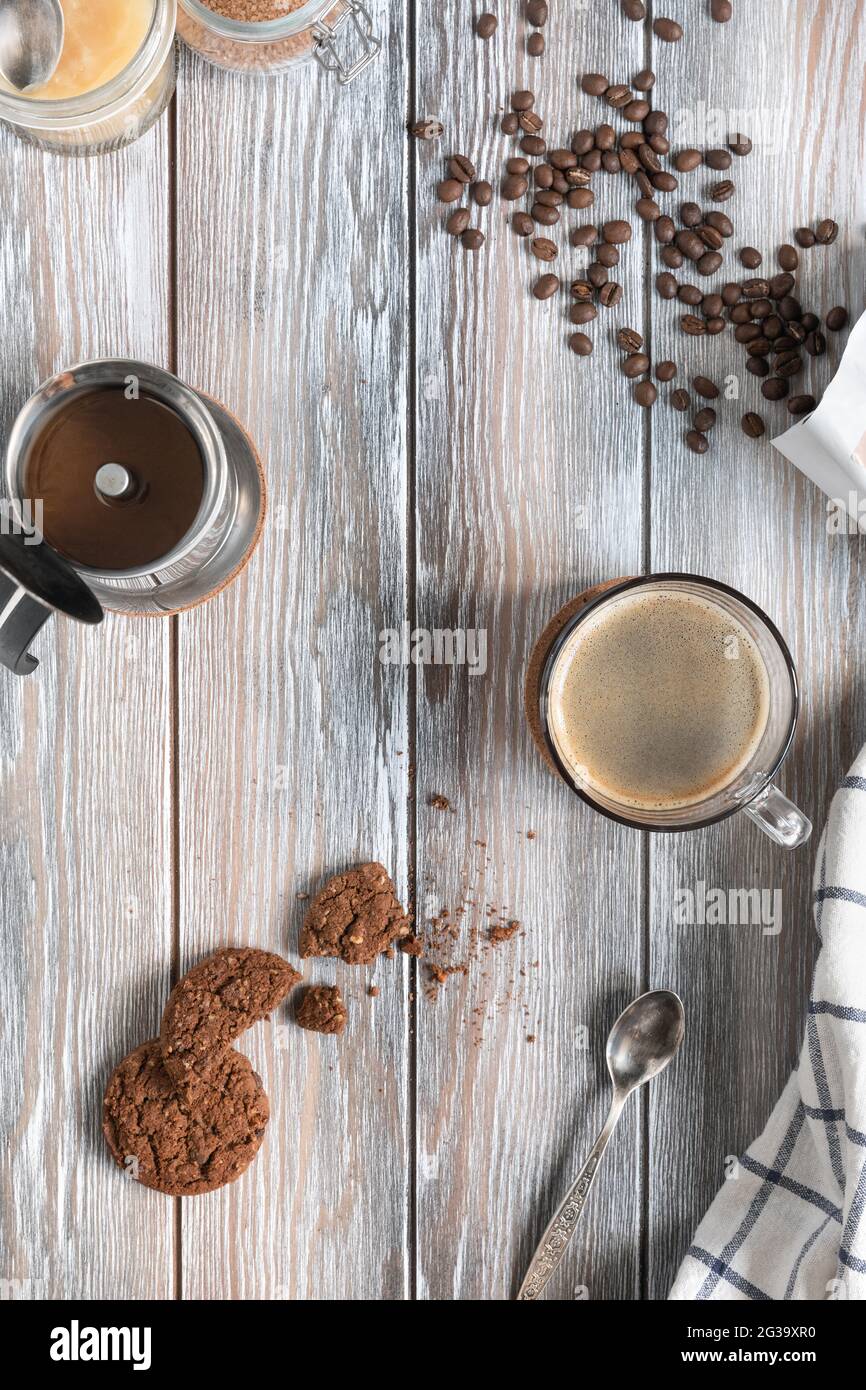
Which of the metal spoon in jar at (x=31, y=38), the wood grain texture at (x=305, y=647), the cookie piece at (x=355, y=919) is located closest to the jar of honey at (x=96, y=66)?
the metal spoon in jar at (x=31, y=38)

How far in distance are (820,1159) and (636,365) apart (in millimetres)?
768

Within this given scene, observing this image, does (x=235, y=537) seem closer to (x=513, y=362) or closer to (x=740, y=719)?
(x=513, y=362)

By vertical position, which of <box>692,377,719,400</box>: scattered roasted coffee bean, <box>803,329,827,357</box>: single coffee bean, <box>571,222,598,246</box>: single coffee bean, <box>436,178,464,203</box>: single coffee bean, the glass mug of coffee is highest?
<box>436,178,464,203</box>: single coffee bean

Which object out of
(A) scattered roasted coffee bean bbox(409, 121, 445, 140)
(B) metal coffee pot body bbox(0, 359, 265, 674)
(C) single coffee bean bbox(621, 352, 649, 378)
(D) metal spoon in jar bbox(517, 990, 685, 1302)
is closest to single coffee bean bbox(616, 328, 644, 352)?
(C) single coffee bean bbox(621, 352, 649, 378)

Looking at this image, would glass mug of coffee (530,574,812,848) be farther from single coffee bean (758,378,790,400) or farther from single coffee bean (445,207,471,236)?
single coffee bean (445,207,471,236)

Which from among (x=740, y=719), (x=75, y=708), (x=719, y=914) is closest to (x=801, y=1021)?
(x=719, y=914)

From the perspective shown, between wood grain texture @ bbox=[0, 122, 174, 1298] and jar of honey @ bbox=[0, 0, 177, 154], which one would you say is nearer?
jar of honey @ bbox=[0, 0, 177, 154]

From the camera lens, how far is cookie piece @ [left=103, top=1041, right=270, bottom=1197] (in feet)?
3.27

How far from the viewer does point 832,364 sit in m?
1.04

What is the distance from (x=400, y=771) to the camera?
3.40ft

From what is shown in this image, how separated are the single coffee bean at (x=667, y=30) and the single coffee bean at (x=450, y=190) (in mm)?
238

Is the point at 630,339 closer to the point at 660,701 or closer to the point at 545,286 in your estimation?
the point at 545,286

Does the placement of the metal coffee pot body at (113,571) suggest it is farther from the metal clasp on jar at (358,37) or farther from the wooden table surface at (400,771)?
the metal clasp on jar at (358,37)

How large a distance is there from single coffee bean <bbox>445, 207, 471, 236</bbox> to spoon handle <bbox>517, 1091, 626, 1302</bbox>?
32.8 inches
